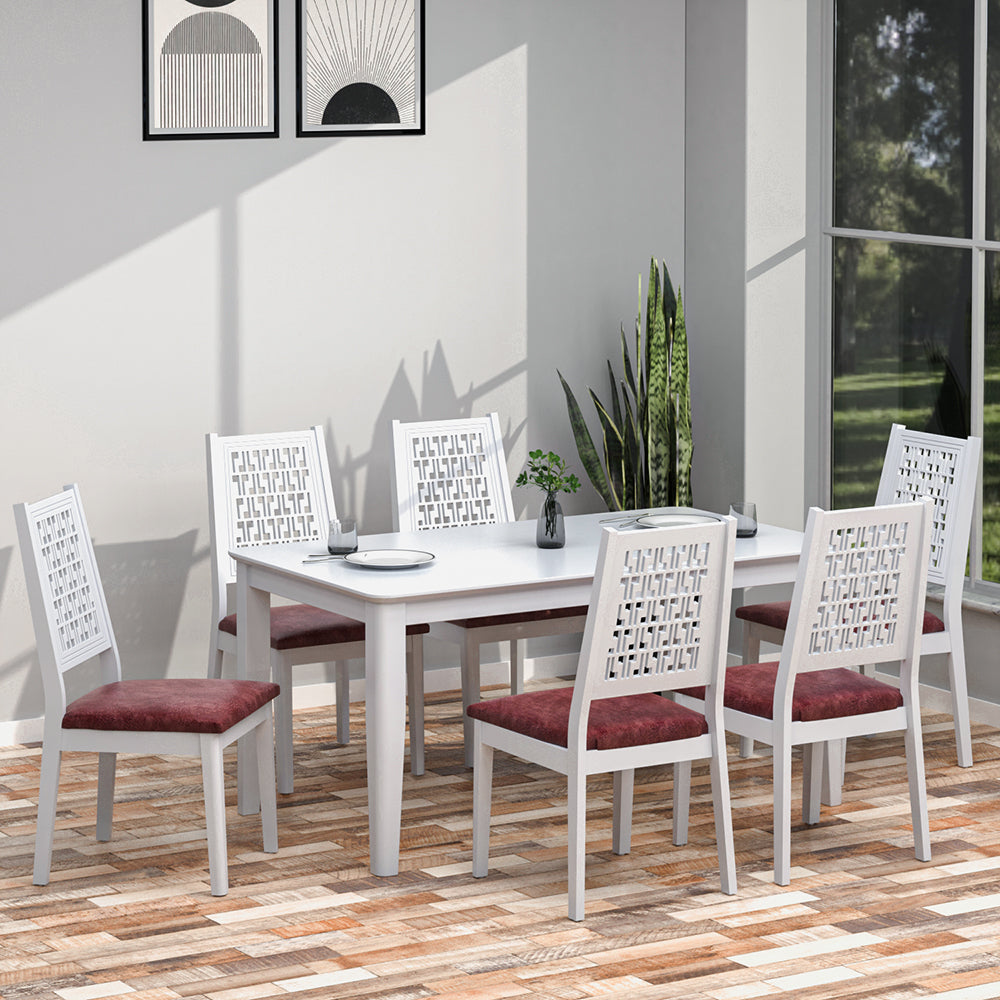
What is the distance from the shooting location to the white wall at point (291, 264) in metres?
5.68

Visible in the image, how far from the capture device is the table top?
449 cm

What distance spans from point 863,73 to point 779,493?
5.09 ft

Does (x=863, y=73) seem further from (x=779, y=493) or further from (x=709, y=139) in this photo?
(x=779, y=493)

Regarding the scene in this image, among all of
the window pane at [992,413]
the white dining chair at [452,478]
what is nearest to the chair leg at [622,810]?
the white dining chair at [452,478]

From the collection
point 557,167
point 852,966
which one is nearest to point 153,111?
point 557,167

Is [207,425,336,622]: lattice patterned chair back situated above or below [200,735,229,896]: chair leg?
above

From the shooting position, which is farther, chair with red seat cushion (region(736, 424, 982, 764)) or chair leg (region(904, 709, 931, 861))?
chair with red seat cushion (region(736, 424, 982, 764))

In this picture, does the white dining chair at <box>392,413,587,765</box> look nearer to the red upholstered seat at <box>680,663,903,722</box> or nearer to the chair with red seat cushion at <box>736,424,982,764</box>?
the chair with red seat cushion at <box>736,424,982,764</box>

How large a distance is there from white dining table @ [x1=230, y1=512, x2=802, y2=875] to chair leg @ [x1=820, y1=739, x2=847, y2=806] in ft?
1.75

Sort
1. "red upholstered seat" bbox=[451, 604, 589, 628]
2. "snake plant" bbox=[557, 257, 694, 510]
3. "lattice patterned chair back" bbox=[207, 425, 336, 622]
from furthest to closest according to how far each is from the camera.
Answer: "snake plant" bbox=[557, 257, 694, 510] → "lattice patterned chair back" bbox=[207, 425, 336, 622] → "red upholstered seat" bbox=[451, 604, 589, 628]

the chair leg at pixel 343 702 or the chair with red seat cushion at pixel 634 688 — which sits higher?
the chair with red seat cushion at pixel 634 688

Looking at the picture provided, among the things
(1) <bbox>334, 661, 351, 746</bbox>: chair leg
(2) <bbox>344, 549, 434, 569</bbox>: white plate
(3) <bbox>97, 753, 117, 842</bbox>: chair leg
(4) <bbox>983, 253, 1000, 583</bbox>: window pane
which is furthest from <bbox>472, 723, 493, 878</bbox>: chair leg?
(4) <bbox>983, 253, 1000, 583</bbox>: window pane

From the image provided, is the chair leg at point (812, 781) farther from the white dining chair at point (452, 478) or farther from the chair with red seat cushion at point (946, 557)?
the white dining chair at point (452, 478)

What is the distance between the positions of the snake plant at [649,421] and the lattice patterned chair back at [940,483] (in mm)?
851
